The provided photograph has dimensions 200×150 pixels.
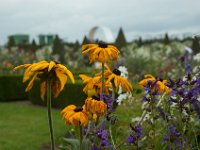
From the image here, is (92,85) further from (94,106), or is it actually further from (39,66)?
(39,66)

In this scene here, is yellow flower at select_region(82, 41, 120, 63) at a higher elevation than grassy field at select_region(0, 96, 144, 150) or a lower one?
higher

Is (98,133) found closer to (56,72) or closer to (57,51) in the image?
(56,72)

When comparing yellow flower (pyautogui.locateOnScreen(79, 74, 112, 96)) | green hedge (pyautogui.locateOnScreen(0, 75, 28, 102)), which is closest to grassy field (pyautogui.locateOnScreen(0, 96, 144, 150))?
green hedge (pyautogui.locateOnScreen(0, 75, 28, 102))

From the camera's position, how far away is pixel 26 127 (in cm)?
1062

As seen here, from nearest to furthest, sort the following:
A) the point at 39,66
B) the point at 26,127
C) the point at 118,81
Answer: the point at 39,66
the point at 118,81
the point at 26,127

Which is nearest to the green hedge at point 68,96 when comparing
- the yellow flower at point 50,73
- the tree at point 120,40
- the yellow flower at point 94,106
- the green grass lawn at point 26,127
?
the green grass lawn at point 26,127

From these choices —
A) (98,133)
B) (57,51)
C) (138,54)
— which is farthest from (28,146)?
(57,51)

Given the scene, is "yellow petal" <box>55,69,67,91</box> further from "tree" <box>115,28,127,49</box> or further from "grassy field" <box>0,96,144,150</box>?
"tree" <box>115,28,127,49</box>

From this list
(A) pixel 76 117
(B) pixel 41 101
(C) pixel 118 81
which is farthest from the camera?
(B) pixel 41 101

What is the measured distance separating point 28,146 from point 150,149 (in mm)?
5386

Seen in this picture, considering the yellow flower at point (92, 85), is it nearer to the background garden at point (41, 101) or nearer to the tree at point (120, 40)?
the background garden at point (41, 101)

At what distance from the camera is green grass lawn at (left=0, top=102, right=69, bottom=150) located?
863 centimetres

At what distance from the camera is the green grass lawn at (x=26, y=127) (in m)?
8.63

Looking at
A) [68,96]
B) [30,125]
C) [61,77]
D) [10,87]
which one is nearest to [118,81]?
[61,77]
